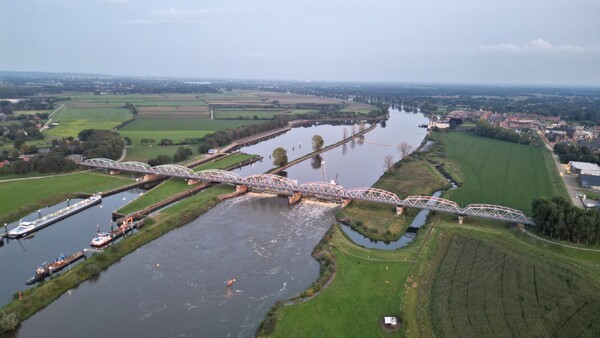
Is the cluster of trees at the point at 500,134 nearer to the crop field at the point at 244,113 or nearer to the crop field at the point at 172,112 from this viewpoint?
the crop field at the point at 244,113

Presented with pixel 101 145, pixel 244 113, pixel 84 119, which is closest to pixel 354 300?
pixel 101 145

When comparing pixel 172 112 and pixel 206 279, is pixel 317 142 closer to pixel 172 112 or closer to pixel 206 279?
pixel 206 279

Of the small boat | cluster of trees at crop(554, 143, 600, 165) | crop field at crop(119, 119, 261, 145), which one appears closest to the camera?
the small boat

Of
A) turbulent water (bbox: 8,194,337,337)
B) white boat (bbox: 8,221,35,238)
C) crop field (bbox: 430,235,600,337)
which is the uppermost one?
crop field (bbox: 430,235,600,337)

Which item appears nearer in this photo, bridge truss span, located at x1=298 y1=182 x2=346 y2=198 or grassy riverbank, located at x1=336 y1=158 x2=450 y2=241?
grassy riverbank, located at x1=336 y1=158 x2=450 y2=241

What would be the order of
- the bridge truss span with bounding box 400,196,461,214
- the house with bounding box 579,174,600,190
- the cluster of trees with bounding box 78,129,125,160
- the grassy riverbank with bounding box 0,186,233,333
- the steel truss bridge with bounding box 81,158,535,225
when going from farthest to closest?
the cluster of trees with bounding box 78,129,125,160 → the house with bounding box 579,174,600,190 → the bridge truss span with bounding box 400,196,461,214 → the steel truss bridge with bounding box 81,158,535,225 → the grassy riverbank with bounding box 0,186,233,333

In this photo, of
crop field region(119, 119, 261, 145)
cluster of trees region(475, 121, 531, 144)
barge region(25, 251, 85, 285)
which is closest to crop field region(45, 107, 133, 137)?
crop field region(119, 119, 261, 145)

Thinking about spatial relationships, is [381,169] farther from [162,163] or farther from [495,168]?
[162,163]

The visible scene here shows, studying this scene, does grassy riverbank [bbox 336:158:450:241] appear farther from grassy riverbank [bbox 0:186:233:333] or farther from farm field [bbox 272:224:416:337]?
grassy riverbank [bbox 0:186:233:333]
